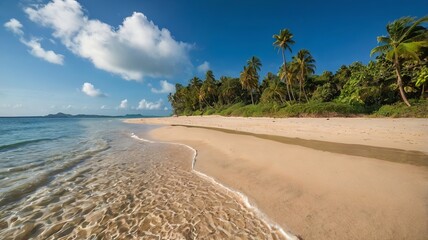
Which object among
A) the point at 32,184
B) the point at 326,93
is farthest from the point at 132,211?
the point at 326,93

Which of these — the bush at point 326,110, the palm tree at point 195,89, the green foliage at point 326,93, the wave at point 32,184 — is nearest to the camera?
the wave at point 32,184

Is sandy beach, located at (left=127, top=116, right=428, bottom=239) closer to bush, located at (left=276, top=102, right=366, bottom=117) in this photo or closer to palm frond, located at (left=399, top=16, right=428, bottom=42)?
bush, located at (left=276, top=102, right=366, bottom=117)

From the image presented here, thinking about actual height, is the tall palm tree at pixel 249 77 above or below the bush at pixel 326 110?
above

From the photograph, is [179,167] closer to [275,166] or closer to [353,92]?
[275,166]

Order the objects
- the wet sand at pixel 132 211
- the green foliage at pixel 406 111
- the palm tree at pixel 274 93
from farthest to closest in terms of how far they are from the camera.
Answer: the palm tree at pixel 274 93 < the green foliage at pixel 406 111 < the wet sand at pixel 132 211

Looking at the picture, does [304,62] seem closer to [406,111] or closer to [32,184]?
[406,111]

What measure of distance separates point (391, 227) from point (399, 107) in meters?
21.5

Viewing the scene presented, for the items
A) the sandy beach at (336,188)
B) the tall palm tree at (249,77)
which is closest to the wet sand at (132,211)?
the sandy beach at (336,188)

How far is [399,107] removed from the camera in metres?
17.4

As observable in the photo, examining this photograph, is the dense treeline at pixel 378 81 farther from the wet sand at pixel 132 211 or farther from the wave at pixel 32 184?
the wave at pixel 32 184

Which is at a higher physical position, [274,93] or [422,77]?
[274,93]

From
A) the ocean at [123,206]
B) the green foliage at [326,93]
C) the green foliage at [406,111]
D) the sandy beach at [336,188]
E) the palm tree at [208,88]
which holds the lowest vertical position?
the ocean at [123,206]

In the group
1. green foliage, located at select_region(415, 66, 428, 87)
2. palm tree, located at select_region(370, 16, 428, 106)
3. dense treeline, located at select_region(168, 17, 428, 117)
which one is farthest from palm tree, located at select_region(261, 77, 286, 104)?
green foliage, located at select_region(415, 66, 428, 87)

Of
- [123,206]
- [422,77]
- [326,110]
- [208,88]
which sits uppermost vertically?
[208,88]
